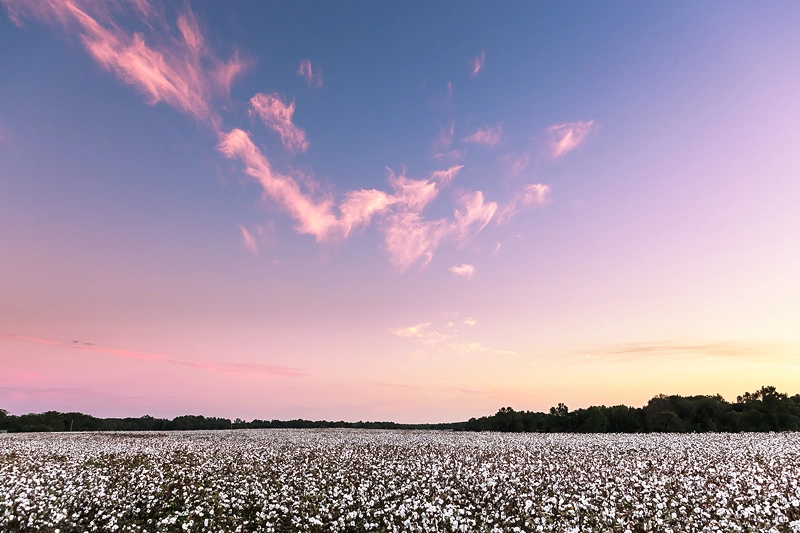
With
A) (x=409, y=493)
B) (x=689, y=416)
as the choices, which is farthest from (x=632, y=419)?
(x=409, y=493)

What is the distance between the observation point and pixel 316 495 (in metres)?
19.2

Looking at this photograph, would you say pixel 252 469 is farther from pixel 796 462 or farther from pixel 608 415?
pixel 608 415

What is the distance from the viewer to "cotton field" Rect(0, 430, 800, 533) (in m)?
15.7

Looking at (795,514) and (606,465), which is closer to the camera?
(795,514)

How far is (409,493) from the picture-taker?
1952 cm

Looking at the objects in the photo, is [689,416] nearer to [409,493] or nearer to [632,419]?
[632,419]

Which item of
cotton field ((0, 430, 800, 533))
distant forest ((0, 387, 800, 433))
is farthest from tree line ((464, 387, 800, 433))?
cotton field ((0, 430, 800, 533))

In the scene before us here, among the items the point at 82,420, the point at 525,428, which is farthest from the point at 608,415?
the point at 82,420

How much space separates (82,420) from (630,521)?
124 metres

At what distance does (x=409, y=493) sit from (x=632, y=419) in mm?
76593

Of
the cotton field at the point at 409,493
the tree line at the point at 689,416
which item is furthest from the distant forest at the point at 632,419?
the cotton field at the point at 409,493

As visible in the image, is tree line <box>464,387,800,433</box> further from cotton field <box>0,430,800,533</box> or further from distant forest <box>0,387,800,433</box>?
cotton field <box>0,430,800,533</box>

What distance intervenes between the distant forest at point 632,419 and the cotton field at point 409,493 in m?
49.0

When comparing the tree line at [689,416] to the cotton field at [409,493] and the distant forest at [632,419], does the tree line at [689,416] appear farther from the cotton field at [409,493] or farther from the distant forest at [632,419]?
the cotton field at [409,493]
